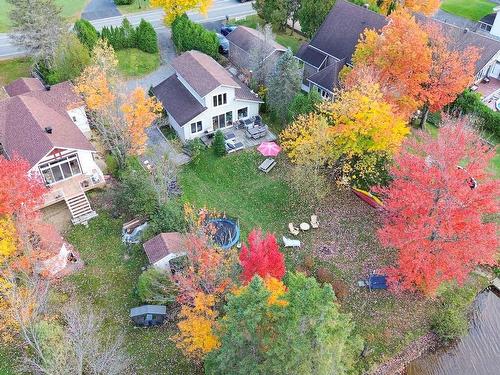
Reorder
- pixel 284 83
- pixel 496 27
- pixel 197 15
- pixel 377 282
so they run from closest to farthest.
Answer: pixel 377 282, pixel 284 83, pixel 496 27, pixel 197 15

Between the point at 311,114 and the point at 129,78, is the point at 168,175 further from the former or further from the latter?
the point at 129,78

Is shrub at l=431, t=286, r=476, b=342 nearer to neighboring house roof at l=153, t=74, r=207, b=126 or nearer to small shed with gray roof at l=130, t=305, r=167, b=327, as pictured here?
small shed with gray roof at l=130, t=305, r=167, b=327

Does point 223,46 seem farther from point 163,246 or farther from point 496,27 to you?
point 496,27

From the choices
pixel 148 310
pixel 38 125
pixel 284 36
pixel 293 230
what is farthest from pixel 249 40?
pixel 148 310

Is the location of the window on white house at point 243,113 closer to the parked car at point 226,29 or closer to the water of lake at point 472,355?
the parked car at point 226,29

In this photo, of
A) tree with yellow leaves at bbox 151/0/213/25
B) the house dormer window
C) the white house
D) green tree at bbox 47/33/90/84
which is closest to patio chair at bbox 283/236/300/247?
the white house
